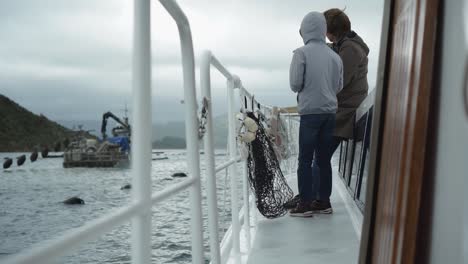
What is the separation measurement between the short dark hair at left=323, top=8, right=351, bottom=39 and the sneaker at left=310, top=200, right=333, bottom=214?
0.90m

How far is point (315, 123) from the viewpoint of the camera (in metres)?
2.75

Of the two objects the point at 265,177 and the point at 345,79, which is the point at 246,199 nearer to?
the point at 265,177

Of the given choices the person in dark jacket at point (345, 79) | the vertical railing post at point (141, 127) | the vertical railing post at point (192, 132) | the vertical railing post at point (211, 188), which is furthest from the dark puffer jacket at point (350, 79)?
the vertical railing post at point (141, 127)

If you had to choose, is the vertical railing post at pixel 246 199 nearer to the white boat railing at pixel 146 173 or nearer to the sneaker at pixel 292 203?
the sneaker at pixel 292 203

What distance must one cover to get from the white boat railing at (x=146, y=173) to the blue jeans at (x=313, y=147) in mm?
1265

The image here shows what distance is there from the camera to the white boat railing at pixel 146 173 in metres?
0.46

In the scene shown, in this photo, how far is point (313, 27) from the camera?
2.66m

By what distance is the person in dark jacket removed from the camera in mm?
2835

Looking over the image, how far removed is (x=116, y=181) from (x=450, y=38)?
5406 cm

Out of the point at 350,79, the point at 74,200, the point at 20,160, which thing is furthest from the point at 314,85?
the point at 20,160

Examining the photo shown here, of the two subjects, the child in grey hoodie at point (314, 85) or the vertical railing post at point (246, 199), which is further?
the child in grey hoodie at point (314, 85)

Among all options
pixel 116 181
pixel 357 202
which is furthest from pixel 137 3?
pixel 116 181

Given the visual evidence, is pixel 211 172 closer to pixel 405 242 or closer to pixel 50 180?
pixel 405 242

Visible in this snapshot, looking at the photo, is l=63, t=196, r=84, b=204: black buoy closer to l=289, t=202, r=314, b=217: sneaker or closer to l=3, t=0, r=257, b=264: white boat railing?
l=289, t=202, r=314, b=217: sneaker
